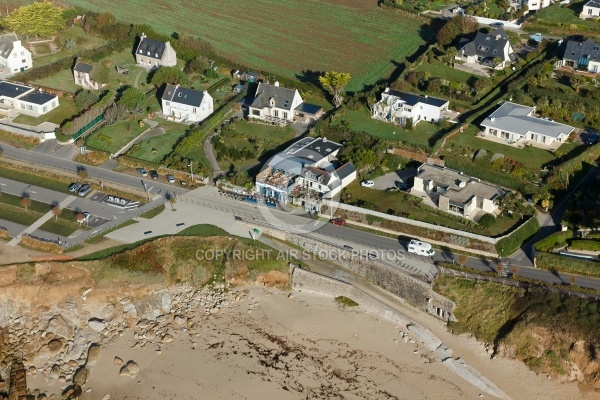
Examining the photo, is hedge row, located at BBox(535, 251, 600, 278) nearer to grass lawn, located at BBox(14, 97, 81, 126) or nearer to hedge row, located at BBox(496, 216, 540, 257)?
hedge row, located at BBox(496, 216, 540, 257)

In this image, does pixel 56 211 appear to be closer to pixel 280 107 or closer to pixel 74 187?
pixel 74 187

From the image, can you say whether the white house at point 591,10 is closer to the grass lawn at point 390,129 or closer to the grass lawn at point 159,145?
the grass lawn at point 390,129

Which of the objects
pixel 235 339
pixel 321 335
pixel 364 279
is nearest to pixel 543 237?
pixel 364 279

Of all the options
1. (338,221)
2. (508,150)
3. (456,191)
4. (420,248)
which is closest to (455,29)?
(508,150)

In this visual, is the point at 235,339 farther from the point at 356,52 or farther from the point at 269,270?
the point at 356,52

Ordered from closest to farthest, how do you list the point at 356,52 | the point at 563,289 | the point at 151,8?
the point at 563,289 → the point at 356,52 → the point at 151,8

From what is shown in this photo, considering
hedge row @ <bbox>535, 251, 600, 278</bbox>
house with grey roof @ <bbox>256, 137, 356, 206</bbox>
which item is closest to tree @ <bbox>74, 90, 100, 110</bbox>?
house with grey roof @ <bbox>256, 137, 356, 206</bbox>

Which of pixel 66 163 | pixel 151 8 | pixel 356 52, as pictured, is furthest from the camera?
pixel 151 8
